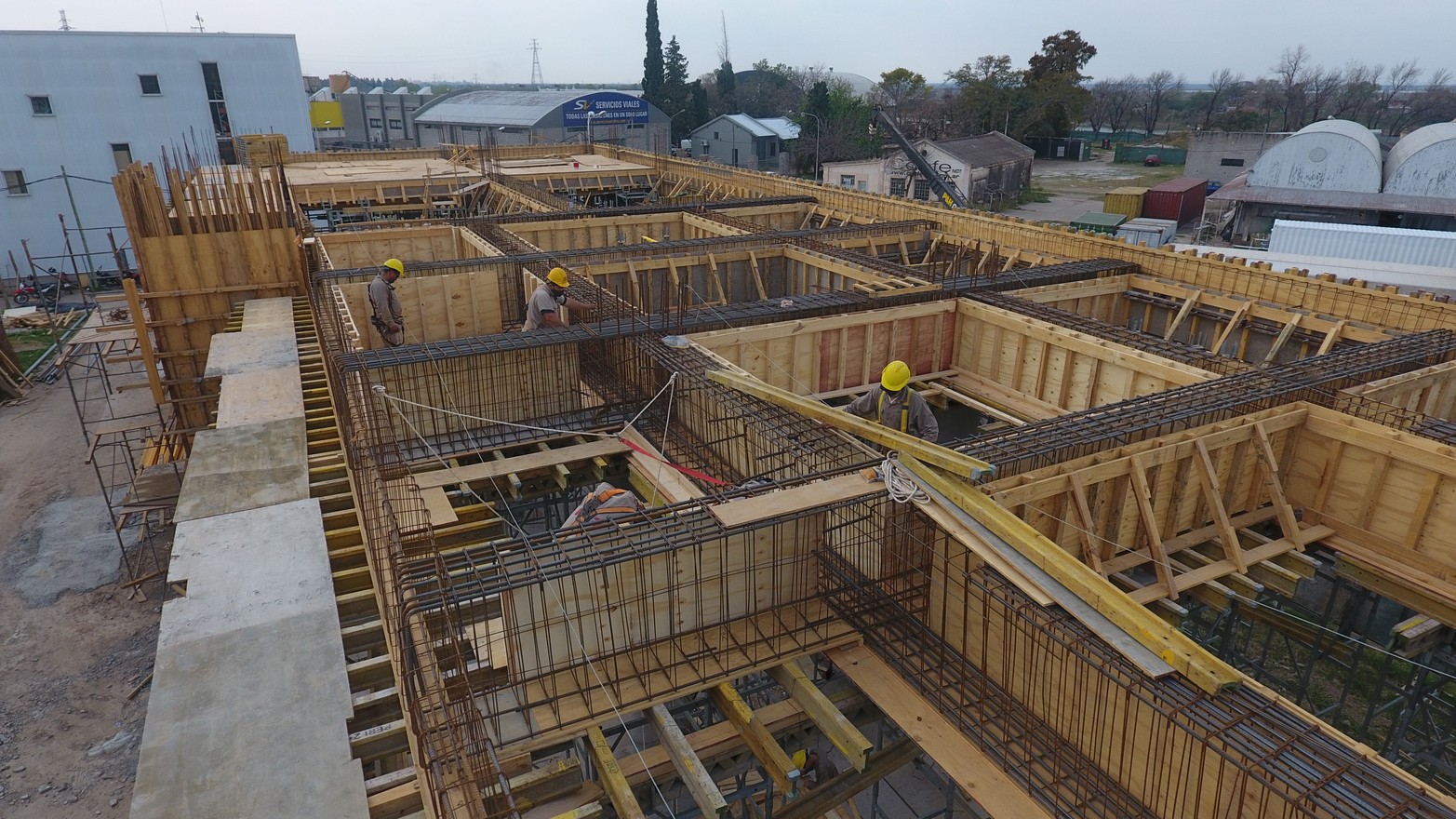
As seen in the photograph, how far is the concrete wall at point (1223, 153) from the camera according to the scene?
160ft

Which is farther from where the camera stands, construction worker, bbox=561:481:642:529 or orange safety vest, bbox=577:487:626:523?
orange safety vest, bbox=577:487:626:523

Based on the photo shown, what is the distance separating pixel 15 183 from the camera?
107 feet

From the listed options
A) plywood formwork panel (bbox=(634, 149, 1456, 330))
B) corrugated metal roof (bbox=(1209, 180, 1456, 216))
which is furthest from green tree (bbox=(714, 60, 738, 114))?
plywood formwork panel (bbox=(634, 149, 1456, 330))

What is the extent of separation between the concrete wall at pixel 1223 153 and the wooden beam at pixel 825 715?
53.6 m

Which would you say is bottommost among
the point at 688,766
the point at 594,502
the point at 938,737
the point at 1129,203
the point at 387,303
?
the point at 938,737

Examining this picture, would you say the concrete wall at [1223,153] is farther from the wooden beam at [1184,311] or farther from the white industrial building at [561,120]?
the wooden beam at [1184,311]

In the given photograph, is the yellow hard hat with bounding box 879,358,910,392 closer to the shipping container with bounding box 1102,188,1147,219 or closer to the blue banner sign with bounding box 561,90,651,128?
the shipping container with bounding box 1102,188,1147,219

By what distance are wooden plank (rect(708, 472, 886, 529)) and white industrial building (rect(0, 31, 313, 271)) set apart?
3337cm

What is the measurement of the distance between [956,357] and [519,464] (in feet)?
23.6

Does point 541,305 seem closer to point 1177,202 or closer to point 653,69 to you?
point 1177,202

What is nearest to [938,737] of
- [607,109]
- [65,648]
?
[65,648]

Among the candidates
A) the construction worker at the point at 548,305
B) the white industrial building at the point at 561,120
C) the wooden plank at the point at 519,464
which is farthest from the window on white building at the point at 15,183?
the wooden plank at the point at 519,464

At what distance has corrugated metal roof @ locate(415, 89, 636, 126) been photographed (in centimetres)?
6281

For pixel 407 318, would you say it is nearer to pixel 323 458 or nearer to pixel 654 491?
pixel 323 458
